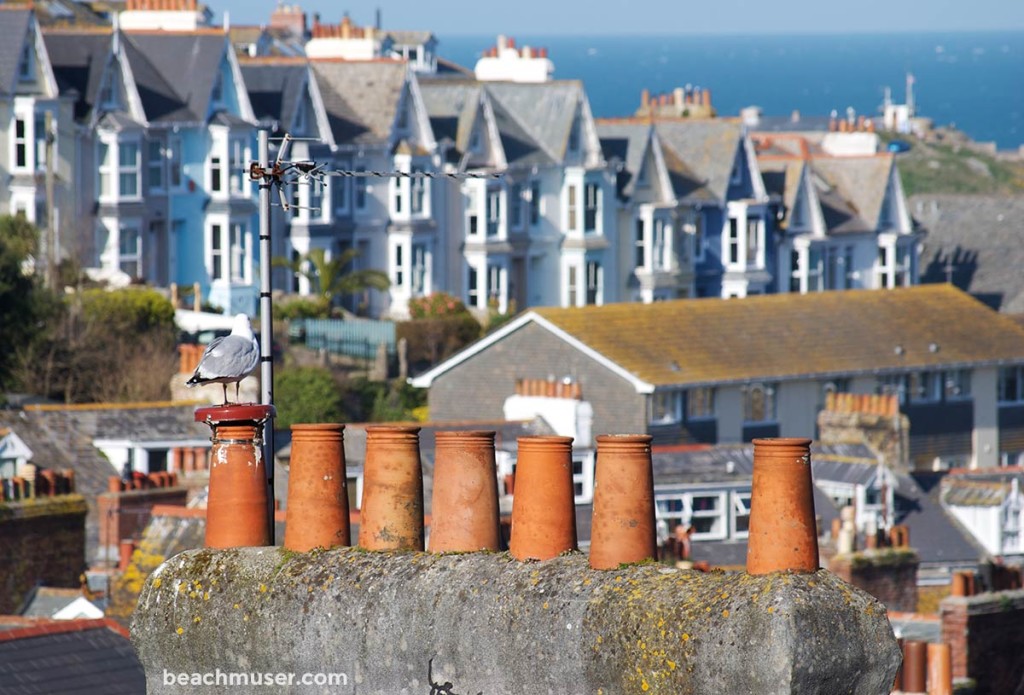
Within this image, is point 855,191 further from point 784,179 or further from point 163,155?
point 163,155

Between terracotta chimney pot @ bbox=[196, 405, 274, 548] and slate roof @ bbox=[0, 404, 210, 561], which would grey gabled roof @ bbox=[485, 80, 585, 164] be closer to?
slate roof @ bbox=[0, 404, 210, 561]

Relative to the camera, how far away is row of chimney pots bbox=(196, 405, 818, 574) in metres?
9.70

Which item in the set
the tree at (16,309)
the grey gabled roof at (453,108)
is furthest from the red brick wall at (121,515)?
the grey gabled roof at (453,108)

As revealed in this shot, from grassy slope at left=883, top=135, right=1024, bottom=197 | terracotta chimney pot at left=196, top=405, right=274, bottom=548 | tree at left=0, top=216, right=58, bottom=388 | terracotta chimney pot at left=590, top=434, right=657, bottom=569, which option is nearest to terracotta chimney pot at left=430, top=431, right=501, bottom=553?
terracotta chimney pot at left=590, top=434, right=657, bottom=569

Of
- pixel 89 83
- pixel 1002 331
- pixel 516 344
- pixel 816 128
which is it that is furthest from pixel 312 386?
pixel 816 128

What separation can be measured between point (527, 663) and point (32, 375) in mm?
38988

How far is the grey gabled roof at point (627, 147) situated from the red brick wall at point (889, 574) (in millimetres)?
39988

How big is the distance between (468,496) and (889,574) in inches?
864

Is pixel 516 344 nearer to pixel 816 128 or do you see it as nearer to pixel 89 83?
pixel 89 83

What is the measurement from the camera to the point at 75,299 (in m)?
51.4

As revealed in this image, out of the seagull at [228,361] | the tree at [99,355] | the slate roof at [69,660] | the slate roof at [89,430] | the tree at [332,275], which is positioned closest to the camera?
the seagull at [228,361]

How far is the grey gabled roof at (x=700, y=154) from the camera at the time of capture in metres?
73.4

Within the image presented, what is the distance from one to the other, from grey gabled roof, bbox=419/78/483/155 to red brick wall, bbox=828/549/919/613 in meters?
37.6

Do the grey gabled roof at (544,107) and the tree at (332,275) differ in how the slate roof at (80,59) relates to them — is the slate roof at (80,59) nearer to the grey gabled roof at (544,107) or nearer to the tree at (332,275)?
the tree at (332,275)
